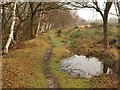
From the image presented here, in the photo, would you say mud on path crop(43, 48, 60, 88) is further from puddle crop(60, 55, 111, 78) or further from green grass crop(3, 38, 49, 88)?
puddle crop(60, 55, 111, 78)

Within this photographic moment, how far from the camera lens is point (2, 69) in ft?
47.7

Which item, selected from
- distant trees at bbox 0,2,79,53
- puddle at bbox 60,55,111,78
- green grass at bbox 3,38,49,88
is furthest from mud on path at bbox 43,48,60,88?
distant trees at bbox 0,2,79,53

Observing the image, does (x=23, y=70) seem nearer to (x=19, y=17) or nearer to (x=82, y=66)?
(x=82, y=66)

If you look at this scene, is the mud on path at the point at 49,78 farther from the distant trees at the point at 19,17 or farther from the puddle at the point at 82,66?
the distant trees at the point at 19,17

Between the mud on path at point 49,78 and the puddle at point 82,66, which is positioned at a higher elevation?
the mud on path at point 49,78

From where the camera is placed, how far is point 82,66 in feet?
58.2

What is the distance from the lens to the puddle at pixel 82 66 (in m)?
15.8

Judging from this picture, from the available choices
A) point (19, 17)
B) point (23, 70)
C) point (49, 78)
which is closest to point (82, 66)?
point (49, 78)

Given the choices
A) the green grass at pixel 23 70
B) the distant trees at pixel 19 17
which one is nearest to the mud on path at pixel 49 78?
the green grass at pixel 23 70

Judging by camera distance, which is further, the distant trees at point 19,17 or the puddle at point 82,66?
the distant trees at point 19,17

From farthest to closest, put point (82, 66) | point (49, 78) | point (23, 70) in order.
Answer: point (82, 66), point (23, 70), point (49, 78)

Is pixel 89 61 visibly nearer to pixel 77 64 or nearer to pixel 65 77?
pixel 77 64

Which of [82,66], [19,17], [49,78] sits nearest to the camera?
[49,78]

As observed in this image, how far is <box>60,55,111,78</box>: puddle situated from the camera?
622 inches
